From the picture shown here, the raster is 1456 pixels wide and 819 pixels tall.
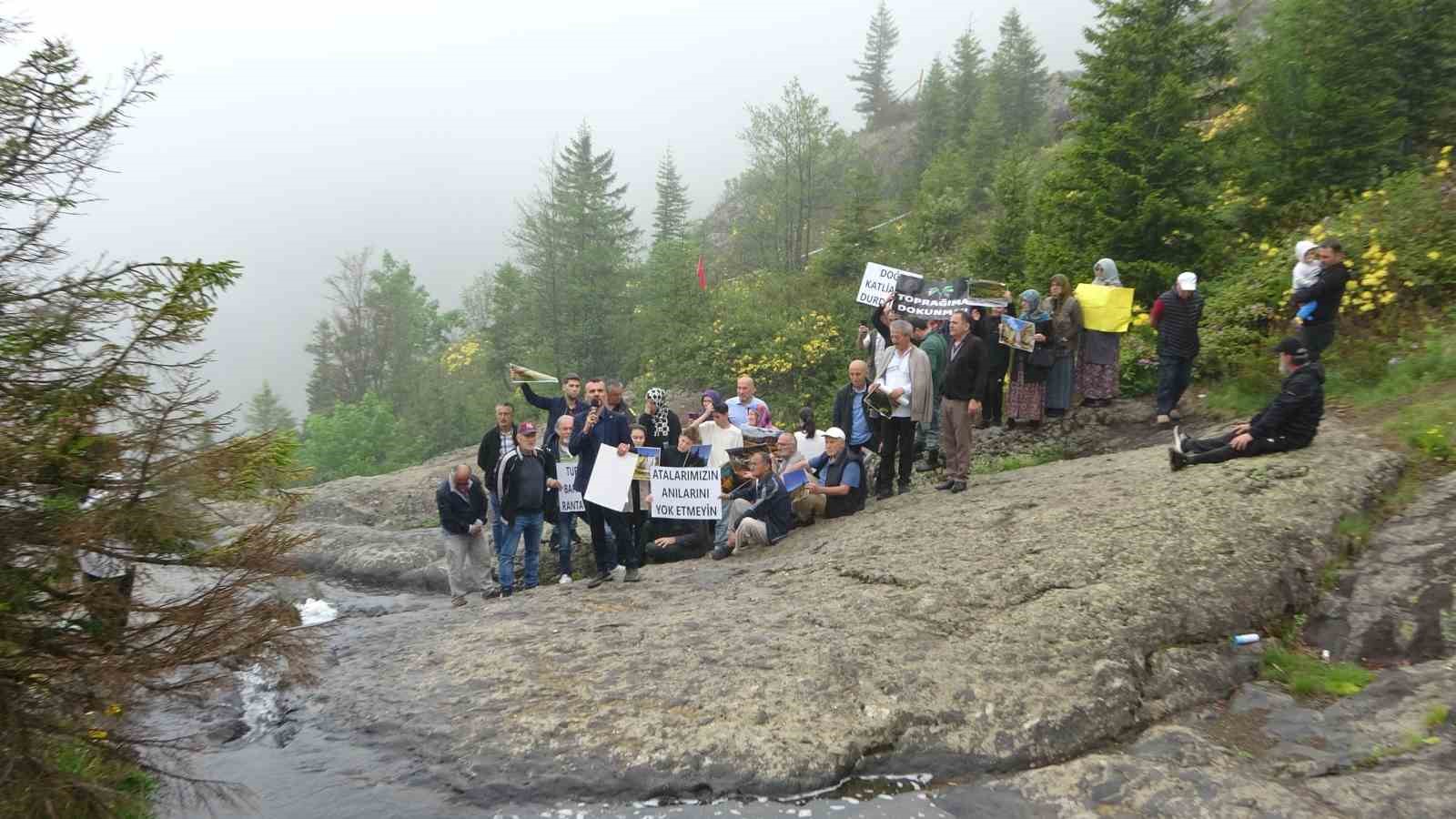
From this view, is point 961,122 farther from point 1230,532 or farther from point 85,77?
point 85,77

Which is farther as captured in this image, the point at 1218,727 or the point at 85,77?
the point at 1218,727

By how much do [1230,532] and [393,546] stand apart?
12587 millimetres

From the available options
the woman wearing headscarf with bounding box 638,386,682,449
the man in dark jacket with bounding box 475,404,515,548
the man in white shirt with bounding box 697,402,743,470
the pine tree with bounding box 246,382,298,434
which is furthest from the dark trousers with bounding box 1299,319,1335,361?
the pine tree with bounding box 246,382,298,434

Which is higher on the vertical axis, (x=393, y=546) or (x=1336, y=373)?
(x=1336, y=373)

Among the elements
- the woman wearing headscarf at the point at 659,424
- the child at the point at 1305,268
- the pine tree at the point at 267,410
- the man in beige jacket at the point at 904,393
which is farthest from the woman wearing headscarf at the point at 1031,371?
the pine tree at the point at 267,410

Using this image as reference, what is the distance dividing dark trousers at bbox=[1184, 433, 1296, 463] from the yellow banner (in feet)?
10.6

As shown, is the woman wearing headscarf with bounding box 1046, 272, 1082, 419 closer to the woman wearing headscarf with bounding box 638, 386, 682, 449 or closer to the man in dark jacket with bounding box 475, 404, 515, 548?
the woman wearing headscarf with bounding box 638, 386, 682, 449

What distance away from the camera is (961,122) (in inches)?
2061

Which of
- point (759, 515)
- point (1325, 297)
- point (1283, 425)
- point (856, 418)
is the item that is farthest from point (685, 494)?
point (1325, 297)

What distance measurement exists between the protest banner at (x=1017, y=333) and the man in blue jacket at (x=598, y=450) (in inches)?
204

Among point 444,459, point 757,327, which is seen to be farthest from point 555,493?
point 444,459

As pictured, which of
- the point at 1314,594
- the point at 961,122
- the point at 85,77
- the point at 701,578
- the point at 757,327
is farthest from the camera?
the point at 961,122

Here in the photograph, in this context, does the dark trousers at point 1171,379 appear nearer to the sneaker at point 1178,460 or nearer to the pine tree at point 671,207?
the sneaker at point 1178,460

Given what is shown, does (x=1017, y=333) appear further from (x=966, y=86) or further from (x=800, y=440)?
(x=966, y=86)
